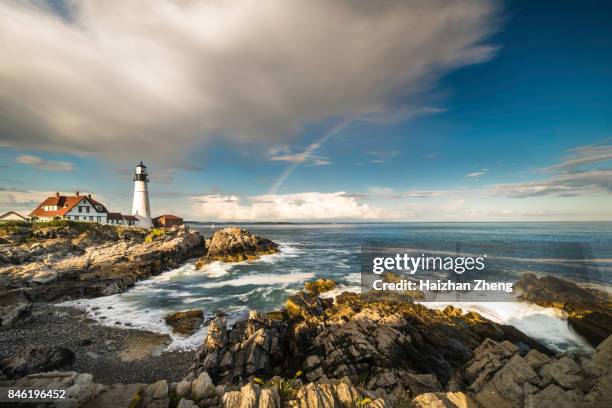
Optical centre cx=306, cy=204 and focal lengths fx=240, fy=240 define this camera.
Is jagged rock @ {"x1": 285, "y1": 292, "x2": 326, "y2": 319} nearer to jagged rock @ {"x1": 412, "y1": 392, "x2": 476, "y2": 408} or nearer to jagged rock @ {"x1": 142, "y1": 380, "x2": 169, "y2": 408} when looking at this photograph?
jagged rock @ {"x1": 412, "y1": 392, "x2": 476, "y2": 408}

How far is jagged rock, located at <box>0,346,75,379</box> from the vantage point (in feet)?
33.1

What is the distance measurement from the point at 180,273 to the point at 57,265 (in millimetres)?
13682

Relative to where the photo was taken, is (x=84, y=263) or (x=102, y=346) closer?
(x=102, y=346)

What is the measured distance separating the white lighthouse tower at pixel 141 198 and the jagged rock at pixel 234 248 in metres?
30.2

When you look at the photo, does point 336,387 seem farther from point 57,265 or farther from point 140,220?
point 140,220

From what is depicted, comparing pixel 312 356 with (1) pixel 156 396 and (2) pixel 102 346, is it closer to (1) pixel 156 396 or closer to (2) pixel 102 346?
(1) pixel 156 396

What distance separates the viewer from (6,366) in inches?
399

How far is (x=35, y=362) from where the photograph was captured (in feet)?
34.9

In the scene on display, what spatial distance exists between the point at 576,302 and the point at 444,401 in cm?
2069

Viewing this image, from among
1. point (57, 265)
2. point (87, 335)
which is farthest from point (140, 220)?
point (87, 335)

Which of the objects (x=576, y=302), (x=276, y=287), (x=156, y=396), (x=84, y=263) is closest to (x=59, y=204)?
(x=84, y=263)

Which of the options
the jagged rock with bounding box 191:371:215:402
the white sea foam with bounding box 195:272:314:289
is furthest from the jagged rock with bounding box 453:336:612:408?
the white sea foam with bounding box 195:272:314:289

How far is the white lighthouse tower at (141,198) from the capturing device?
6444 cm

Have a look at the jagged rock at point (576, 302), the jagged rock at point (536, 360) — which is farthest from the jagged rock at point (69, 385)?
the jagged rock at point (576, 302)
